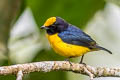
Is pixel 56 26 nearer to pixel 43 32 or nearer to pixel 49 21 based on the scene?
pixel 49 21

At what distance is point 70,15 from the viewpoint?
11.8ft

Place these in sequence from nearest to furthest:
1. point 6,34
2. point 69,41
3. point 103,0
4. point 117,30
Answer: point 69,41 < point 6,34 < point 103,0 < point 117,30

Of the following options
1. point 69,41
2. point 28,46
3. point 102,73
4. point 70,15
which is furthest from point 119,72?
point 28,46

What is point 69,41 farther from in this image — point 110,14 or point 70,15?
point 110,14

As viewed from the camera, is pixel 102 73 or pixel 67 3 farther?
pixel 67 3

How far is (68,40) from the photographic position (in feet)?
10.2

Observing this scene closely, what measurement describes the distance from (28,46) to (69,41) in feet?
2.97

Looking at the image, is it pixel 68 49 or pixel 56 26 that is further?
pixel 56 26

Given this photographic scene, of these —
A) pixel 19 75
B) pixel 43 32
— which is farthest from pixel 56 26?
pixel 19 75

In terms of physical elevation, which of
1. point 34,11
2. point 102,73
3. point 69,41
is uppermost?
point 34,11

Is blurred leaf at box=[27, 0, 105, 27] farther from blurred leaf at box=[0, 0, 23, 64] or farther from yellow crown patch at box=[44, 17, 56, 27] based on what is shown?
yellow crown patch at box=[44, 17, 56, 27]

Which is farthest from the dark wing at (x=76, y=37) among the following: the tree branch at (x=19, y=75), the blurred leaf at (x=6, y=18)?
the tree branch at (x=19, y=75)

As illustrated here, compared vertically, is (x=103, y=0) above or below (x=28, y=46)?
above

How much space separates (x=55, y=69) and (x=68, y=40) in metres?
0.48
